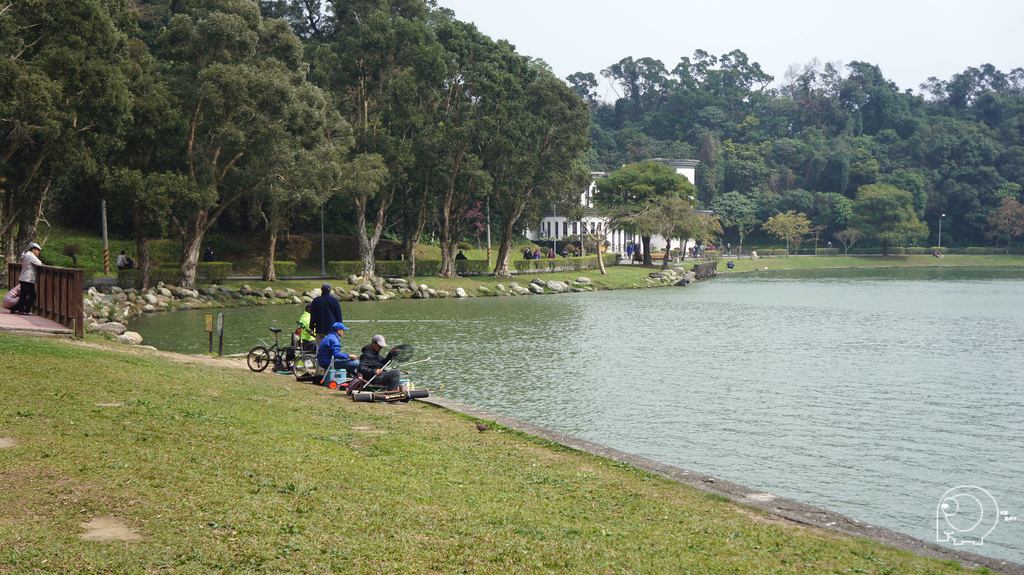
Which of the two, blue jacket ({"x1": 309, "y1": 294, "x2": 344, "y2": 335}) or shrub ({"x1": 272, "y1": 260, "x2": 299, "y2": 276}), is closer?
blue jacket ({"x1": 309, "y1": 294, "x2": 344, "y2": 335})

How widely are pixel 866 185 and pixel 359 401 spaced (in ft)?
361

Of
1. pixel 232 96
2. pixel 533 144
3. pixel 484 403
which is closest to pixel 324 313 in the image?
pixel 484 403

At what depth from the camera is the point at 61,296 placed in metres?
19.8

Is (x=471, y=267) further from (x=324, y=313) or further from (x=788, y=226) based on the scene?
(x=788, y=226)

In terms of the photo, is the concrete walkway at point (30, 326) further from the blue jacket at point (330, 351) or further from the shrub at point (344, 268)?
the shrub at point (344, 268)

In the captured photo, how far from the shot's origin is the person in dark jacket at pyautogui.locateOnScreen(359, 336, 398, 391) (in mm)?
16109

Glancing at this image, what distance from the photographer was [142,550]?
20.3 ft

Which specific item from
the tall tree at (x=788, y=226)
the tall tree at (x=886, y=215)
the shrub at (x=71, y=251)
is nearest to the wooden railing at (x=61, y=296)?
the shrub at (x=71, y=251)

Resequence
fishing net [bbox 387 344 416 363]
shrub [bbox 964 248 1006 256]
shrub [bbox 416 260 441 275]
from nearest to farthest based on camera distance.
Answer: fishing net [bbox 387 344 416 363]
shrub [bbox 416 260 441 275]
shrub [bbox 964 248 1006 256]

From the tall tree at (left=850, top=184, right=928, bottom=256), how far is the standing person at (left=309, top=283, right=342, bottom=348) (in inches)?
3929

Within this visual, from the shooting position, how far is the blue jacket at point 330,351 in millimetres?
17094

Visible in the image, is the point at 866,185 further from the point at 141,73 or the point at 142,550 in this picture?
the point at 142,550

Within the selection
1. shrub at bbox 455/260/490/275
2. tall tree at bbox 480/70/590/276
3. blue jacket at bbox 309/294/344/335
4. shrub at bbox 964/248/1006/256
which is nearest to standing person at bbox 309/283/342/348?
blue jacket at bbox 309/294/344/335

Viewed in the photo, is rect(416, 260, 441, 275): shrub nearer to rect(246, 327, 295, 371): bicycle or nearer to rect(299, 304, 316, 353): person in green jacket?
rect(246, 327, 295, 371): bicycle
